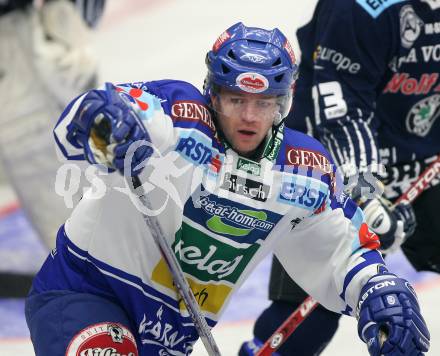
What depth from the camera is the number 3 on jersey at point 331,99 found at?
13.4ft

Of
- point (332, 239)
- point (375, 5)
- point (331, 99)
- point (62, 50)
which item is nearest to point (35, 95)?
point (62, 50)

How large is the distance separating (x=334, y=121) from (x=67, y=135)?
47.2 inches

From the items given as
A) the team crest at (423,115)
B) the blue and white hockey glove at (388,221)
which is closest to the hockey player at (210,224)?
the blue and white hockey glove at (388,221)

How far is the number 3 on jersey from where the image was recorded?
4.07 m

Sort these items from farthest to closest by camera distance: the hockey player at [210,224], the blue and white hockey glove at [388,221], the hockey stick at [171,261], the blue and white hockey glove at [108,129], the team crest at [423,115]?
the team crest at [423,115] < the blue and white hockey glove at [388,221] < the hockey player at [210,224] < the hockey stick at [171,261] < the blue and white hockey glove at [108,129]

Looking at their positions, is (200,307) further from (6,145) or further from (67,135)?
(6,145)

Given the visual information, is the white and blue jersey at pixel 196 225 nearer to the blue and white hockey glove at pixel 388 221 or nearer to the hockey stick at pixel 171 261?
the hockey stick at pixel 171 261

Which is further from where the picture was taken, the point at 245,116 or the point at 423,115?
the point at 423,115

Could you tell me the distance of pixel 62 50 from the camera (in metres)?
5.94

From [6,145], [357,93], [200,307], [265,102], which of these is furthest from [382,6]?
[6,145]

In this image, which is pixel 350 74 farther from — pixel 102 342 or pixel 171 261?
pixel 102 342

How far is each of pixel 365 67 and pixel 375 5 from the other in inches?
8.1

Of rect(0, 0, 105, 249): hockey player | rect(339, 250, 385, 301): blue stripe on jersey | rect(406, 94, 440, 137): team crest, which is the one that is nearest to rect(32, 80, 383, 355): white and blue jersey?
rect(339, 250, 385, 301): blue stripe on jersey

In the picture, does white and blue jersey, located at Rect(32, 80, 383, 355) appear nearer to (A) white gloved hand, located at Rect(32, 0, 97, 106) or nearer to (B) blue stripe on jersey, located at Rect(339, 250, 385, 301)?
(B) blue stripe on jersey, located at Rect(339, 250, 385, 301)
